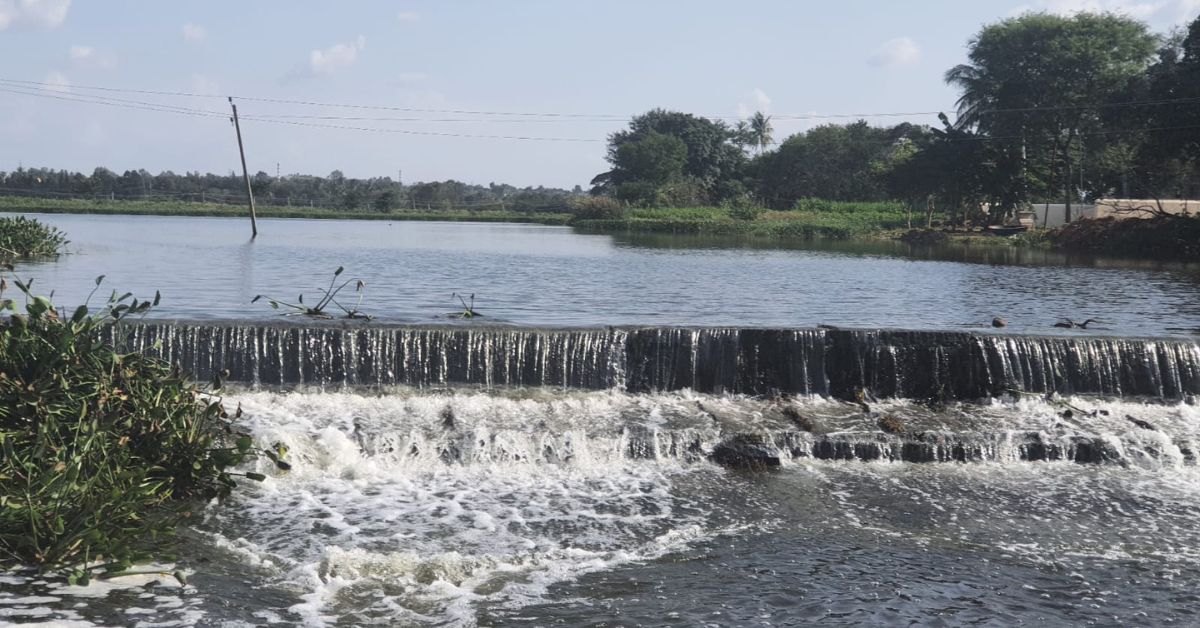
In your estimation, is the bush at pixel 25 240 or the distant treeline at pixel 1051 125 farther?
the distant treeline at pixel 1051 125

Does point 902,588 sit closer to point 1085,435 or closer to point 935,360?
point 1085,435

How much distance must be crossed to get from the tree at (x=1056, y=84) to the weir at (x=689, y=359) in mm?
29976

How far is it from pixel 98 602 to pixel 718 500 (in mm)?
4339

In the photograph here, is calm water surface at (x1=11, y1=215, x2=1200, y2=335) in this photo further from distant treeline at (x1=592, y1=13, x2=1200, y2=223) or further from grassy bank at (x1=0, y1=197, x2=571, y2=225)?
grassy bank at (x1=0, y1=197, x2=571, y2=225)

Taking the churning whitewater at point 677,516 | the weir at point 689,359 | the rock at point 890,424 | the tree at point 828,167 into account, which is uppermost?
the tree at point 828,167

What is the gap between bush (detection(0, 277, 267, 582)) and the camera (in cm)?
586

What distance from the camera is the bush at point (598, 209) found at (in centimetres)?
5544

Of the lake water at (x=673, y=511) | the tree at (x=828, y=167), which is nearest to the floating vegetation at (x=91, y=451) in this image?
the lake water at (x=673, y=511)

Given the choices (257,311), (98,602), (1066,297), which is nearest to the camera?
(98,602)

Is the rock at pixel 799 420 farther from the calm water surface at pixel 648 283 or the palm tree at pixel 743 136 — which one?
the palm tree at pixel 743 136

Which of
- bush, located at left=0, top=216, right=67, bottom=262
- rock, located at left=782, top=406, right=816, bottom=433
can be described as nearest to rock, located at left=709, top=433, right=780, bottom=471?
rock, located at left=782, top=406, right=816, bottom=433

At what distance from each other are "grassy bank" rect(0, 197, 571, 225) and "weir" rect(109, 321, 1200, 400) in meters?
47.0

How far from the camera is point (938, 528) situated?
25.1ft

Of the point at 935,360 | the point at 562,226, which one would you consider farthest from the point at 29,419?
the point at 562,226
